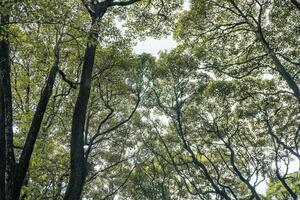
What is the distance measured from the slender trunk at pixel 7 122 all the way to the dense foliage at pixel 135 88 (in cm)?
2

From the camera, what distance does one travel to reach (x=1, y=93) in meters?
7.89

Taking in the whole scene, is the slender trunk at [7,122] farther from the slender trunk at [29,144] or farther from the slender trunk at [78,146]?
the slender trunk at [78,146]

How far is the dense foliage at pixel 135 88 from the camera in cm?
837

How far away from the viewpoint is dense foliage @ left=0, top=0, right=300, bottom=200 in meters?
8.37

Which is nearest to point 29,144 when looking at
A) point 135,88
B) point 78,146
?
point 78,146

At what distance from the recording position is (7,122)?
7.72 m

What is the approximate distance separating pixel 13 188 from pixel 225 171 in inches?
1078

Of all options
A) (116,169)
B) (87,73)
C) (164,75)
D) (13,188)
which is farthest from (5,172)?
(116,169)

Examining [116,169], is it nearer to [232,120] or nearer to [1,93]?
[232,120]

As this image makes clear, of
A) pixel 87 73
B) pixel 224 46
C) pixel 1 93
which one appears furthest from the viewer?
pixel 224 46

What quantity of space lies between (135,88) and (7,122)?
43.9 feet

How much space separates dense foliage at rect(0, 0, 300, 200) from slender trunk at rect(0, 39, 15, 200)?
24mm

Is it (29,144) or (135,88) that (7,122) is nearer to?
(29,144)

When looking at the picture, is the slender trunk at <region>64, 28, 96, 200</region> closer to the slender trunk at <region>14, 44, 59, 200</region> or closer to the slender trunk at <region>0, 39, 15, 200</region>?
the slender trunk at <region>14, 44, 59, 200</region>
